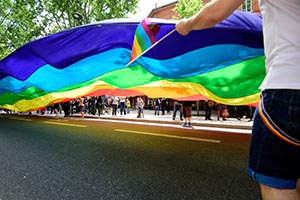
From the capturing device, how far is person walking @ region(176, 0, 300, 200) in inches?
A: 38.4

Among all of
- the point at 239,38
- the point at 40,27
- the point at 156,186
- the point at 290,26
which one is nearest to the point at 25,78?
the point at 156,186

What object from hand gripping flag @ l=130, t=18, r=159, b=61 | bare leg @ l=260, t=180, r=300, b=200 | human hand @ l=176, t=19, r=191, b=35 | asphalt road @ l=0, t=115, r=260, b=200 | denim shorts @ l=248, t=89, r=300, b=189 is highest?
hand gripping flag @ l=130, t=18, r=159, b=61

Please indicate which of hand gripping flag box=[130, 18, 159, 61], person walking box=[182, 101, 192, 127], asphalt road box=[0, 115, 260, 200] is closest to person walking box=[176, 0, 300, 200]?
hand gripping flag box=[130, 18, 159, 61]

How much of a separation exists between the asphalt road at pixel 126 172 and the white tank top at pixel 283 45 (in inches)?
72.4

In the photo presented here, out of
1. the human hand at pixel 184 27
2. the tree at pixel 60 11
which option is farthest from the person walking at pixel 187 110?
the tree at pixel 60 11

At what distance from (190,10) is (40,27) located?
46.1 ft

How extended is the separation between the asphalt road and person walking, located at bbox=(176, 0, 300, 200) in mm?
1682

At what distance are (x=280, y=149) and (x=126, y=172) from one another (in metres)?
2.67

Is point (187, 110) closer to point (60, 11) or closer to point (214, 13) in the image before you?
point (214, 13)

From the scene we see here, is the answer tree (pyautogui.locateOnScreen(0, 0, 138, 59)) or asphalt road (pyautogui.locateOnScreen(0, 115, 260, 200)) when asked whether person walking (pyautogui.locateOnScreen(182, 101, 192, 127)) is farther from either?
tree (pyautogui.locateOnScreen(0, 0, 138, 59))

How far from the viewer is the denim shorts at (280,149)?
97 centimetres

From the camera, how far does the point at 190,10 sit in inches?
920

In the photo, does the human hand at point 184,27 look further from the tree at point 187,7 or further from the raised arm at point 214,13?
the tree at point 187,7

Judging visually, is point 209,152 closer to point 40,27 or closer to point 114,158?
point 114,158
